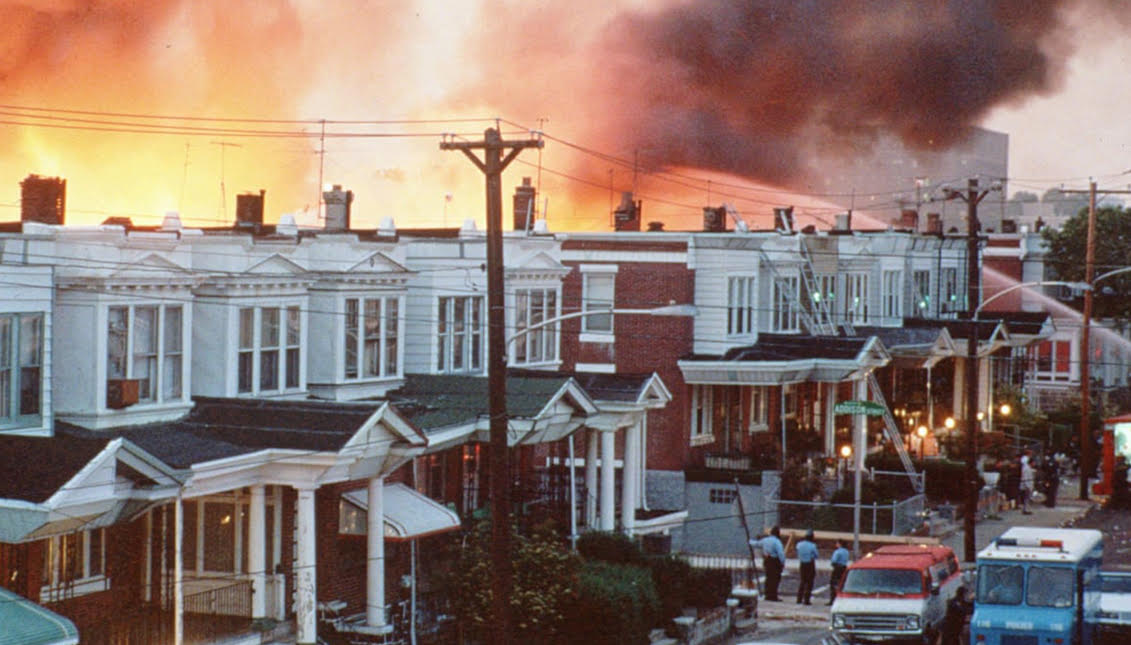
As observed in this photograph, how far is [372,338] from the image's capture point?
33906 mm

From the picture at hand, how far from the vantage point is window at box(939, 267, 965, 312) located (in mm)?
67750

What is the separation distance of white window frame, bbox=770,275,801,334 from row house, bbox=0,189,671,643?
15682mm

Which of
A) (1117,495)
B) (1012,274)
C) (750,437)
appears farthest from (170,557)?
(1012,274)

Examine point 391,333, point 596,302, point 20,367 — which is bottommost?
point 20,367

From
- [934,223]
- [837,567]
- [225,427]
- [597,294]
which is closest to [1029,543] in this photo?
[837,567]

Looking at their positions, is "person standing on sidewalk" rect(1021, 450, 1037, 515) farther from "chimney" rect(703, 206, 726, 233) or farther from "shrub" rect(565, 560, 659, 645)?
"shrub" rect(565, 560, 659, 645)

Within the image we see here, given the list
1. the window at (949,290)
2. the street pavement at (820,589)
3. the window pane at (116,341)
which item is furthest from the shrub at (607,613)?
the window at (949,290)

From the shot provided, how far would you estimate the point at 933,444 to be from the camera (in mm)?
59031

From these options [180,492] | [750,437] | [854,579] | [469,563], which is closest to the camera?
[180,492]

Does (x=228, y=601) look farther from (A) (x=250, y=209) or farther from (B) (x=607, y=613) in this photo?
(A) (x=250, y=209)

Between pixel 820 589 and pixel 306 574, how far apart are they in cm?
1452

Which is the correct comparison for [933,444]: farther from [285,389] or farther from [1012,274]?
[285,389]

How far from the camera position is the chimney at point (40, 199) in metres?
30.5

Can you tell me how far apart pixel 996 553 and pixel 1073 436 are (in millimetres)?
36870
